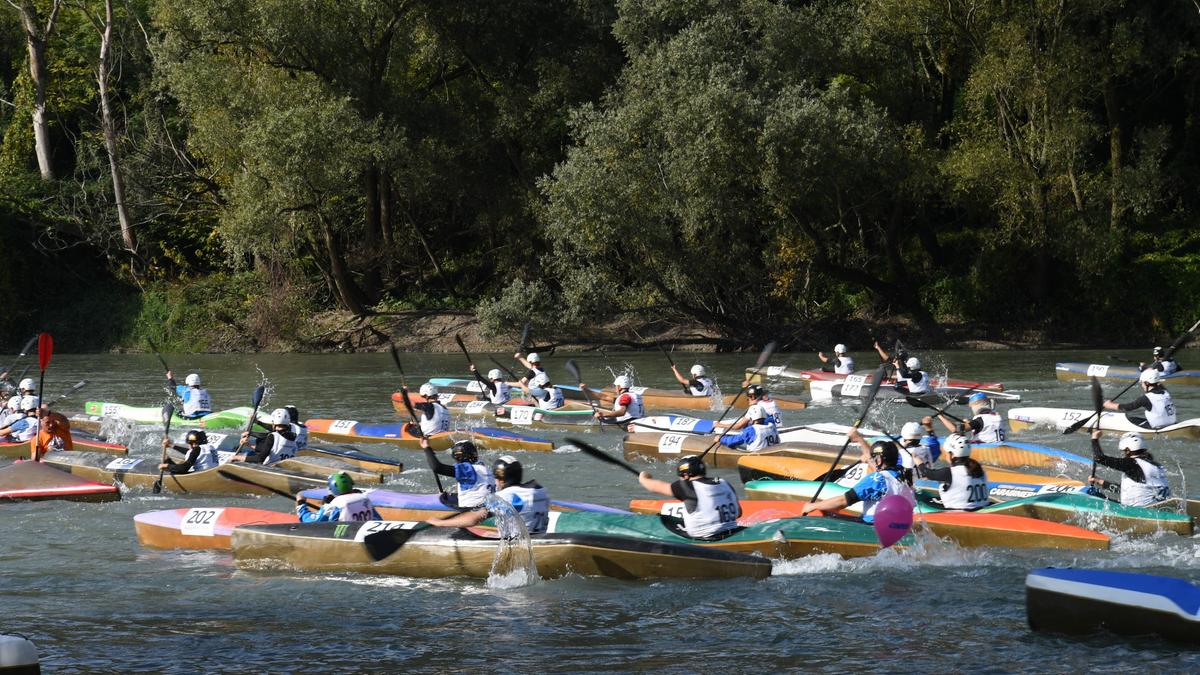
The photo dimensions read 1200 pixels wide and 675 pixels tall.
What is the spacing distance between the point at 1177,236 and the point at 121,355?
32417 millimetres

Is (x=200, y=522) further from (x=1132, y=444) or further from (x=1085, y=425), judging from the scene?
(x=1085, y=425)

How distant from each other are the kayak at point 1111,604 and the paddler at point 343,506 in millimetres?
5957

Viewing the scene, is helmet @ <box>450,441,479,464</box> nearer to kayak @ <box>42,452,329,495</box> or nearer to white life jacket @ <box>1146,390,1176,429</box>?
kayak @ <box>42,452,329,495</box>

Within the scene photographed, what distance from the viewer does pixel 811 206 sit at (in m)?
34.2

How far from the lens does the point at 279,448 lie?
1572cm

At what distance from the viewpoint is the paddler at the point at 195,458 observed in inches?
600

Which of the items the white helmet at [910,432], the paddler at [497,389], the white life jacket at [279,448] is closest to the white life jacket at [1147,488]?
the white helmet at [910,432]

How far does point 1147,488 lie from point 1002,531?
1.53 m

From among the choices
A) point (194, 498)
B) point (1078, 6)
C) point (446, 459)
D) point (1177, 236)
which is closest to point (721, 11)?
point (1078, 6)

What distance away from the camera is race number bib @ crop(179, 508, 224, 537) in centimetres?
1226

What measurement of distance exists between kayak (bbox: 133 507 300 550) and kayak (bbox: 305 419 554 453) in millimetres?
5996

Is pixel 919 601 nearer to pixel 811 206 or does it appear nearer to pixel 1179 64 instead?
pixel 811 206

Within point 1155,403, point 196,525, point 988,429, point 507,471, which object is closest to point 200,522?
point 196,525

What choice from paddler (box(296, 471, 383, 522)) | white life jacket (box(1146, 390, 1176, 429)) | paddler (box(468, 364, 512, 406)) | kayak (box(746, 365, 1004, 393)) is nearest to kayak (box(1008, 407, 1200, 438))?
white life jacket (box(1146, 390, 1176, 429))
